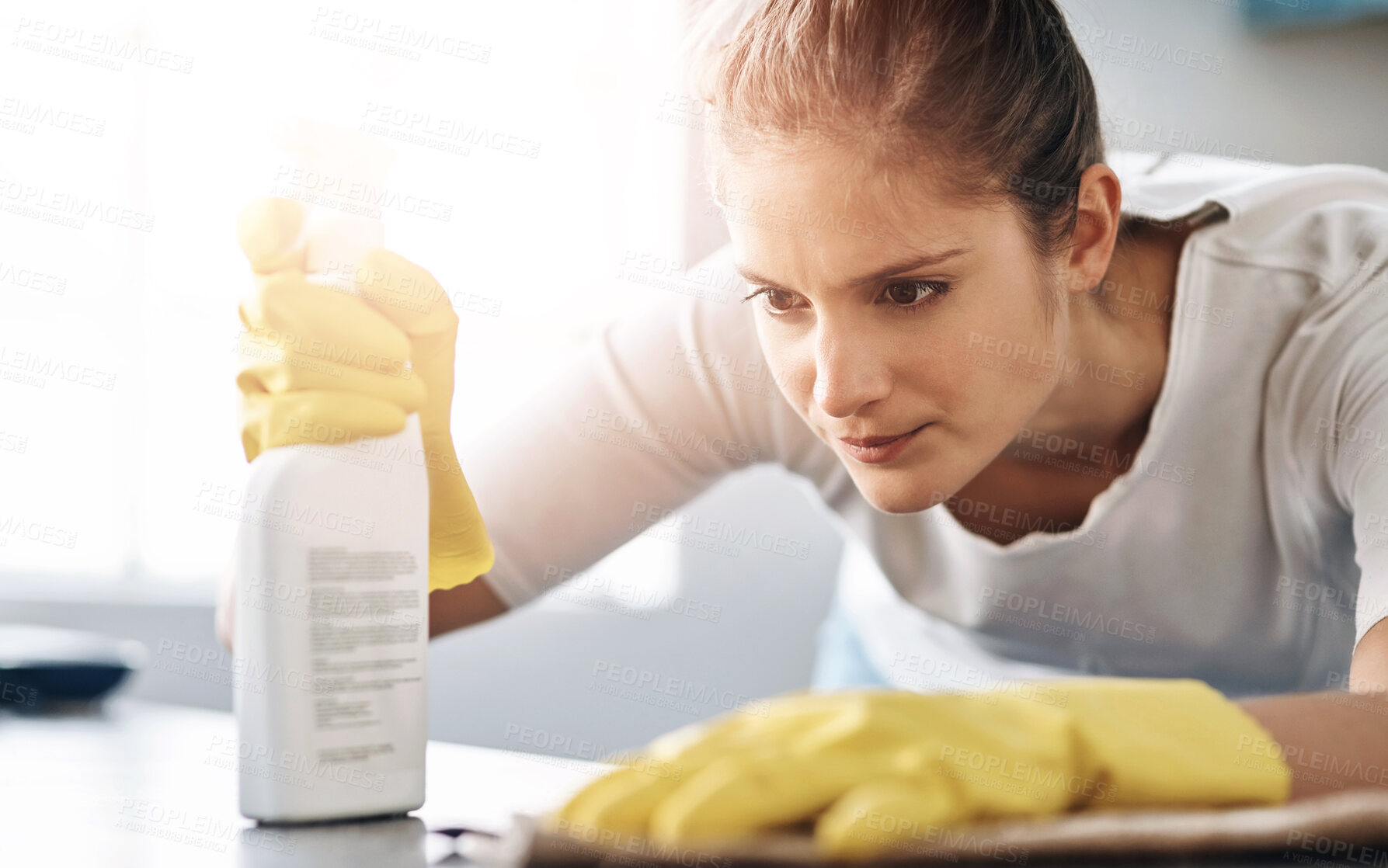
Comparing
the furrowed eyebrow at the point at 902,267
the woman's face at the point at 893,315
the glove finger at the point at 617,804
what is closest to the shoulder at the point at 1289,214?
the woman's face at the point at 893,315

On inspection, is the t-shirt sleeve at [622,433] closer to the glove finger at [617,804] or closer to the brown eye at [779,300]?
the brown eye at [779,300]

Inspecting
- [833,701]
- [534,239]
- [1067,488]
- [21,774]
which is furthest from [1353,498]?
[534,239]

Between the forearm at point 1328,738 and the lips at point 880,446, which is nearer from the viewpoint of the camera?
the forearm at point 1328,738

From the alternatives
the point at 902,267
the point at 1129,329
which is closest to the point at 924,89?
the point at 902,267

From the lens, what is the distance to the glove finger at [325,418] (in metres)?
0.62

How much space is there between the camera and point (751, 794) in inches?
15.6

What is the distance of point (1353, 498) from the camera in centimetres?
89

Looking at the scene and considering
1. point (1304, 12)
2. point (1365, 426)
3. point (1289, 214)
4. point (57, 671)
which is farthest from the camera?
point (1304, 12)

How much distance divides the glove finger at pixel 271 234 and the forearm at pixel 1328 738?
1.91 feet

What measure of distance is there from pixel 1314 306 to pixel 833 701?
0.74m

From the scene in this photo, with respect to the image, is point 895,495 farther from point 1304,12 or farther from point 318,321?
point 1304,12

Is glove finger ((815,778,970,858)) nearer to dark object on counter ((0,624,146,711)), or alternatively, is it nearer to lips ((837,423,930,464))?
lips ((837,423,930,464))

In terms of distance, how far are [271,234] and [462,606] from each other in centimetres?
55

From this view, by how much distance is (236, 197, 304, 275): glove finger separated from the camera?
2.13 feet
